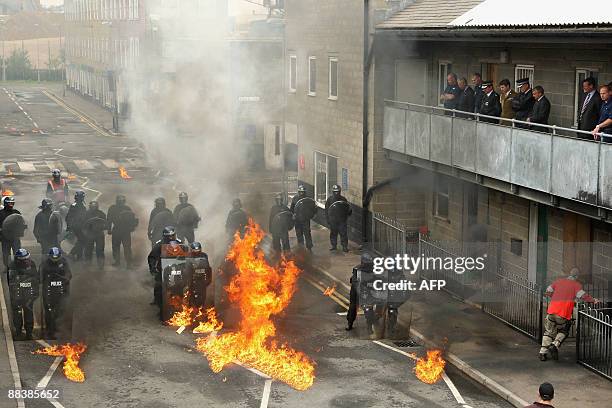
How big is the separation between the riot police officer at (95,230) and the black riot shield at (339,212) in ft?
16.9

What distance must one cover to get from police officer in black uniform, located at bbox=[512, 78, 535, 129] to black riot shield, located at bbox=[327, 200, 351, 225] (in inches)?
252

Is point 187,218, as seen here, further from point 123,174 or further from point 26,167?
point 26,167

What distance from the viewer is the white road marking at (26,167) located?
3889 centimetres

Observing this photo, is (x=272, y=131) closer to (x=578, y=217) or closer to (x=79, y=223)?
(x=79, y=223)

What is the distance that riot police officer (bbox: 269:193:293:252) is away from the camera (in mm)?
23453

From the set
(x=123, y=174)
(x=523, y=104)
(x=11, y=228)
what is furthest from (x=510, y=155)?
(x=123, y=174)

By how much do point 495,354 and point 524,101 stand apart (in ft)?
15.4

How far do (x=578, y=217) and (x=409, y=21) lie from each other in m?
6.64

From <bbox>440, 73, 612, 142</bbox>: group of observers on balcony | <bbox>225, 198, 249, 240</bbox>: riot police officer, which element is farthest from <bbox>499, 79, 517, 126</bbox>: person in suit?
<bbox>225, 198, 249, 240</bbox>: riot police officer

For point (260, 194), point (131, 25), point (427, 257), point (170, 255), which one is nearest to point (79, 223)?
point (170, 255)

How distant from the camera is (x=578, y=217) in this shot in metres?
18.2

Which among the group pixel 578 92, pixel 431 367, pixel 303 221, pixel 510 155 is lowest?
pixel 431 367

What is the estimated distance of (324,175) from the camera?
28078mm

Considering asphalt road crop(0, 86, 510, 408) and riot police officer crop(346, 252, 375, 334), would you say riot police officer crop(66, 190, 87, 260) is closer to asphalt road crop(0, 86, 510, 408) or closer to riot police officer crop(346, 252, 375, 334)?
asphalt road crop(0, 86, 510, 408)
